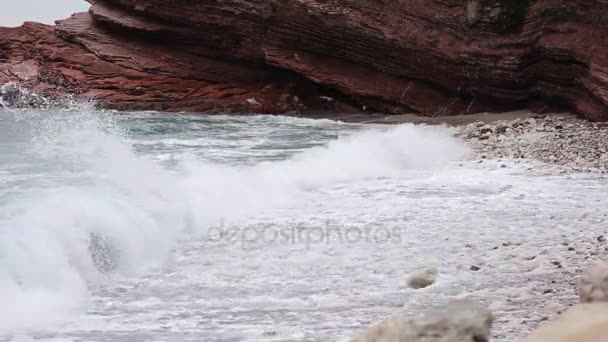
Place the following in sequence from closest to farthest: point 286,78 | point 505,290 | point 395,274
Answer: point 505,290 < point 395,274 < point 286,78

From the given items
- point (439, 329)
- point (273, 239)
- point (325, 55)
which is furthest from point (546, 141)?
point (439, 329)

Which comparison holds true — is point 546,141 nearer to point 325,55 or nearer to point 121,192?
point 121,192

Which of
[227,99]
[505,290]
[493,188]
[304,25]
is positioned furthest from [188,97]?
[505,290]

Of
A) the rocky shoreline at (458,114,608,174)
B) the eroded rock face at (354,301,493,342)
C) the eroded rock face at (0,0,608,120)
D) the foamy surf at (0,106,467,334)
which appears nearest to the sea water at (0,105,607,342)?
the foamy surf at (0,106,467,334)

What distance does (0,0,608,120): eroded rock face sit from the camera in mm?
11539

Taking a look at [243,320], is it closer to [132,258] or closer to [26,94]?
[132,258]

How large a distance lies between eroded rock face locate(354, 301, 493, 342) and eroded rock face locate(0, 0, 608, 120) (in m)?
8.45

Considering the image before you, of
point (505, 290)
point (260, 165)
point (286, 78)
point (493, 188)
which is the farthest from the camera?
point (286, 78)

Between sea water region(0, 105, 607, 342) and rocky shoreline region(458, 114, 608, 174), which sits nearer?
sea water region(0, 105, 607, 342)

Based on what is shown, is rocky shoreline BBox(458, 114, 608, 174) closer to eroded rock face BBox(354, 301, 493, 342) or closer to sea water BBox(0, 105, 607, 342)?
sea water BBox(0, 105, 607, 342)

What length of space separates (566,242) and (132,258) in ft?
8.44

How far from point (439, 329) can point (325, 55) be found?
11.9 meters

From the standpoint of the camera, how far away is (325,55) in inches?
560

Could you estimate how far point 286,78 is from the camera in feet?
50.5
